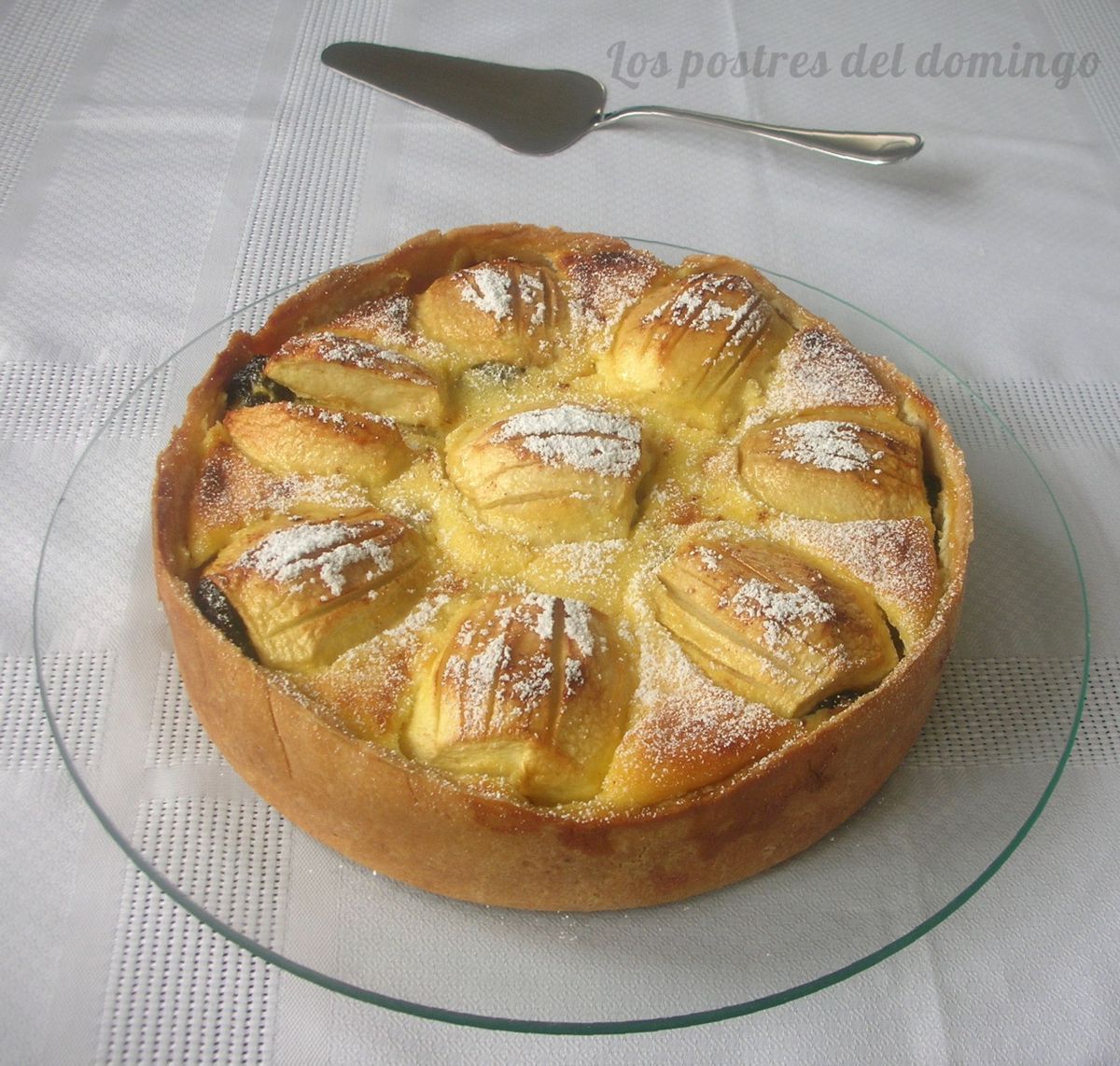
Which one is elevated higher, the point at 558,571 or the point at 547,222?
the point at 558,571

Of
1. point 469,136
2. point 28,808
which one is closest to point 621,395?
point 28,808

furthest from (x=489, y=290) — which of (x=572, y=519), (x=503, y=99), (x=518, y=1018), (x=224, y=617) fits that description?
(x=503, y=99)

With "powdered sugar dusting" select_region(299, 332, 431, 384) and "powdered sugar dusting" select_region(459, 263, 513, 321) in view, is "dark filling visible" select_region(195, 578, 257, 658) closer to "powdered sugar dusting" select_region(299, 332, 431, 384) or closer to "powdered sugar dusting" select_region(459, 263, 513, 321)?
"powdered sugar dusting" select_region(299, 332, 431, 384)

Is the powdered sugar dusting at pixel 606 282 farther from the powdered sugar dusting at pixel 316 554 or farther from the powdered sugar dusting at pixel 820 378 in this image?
the powdered sugar dusting at pixel 316 554

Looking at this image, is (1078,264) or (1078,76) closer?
(1078,264)

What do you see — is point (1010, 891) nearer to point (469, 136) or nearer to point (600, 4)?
point (469, 136)

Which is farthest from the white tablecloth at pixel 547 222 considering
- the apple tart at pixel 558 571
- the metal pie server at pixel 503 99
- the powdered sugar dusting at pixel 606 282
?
the powdered sugar dusting at pixel 606 282

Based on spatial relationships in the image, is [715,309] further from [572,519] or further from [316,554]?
[316,554]
